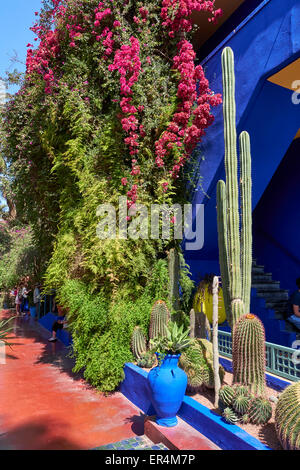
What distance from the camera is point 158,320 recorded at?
5438 mm

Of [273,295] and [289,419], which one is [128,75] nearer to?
[273,295]

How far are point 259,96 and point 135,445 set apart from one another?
17.3 feet

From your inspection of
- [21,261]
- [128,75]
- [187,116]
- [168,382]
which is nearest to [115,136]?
[128,75]

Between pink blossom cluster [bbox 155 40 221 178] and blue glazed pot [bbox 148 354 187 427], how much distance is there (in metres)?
3.46

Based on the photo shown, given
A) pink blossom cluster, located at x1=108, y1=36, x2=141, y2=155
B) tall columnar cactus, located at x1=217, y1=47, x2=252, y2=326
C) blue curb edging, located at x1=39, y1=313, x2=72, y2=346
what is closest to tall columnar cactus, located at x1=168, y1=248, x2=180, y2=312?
tall columnar cactus, located at x1=217, y1=47, x2=252, y2=326

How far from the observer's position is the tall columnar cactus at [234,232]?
13.9 ft

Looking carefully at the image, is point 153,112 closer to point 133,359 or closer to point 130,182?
point 130,182

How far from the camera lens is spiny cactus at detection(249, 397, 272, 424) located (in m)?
3.45

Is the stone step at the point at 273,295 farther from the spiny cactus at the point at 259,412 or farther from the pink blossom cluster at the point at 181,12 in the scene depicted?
the pink blossom cluster at the point at 181,12

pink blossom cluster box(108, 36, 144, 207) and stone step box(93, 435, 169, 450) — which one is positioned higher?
pink blossom cluster box(108, 36, 144, 207)

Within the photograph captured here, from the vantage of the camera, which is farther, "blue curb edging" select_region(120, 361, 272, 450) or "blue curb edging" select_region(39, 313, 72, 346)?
"blue curb edging" select_region(39, 313, 72, 346)

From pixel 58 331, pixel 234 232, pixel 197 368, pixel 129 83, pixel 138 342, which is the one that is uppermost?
pixel 129 83

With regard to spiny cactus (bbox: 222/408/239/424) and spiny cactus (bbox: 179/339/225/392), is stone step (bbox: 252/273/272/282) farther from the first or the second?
spiny cactus (bbox: 222/408/239/424)

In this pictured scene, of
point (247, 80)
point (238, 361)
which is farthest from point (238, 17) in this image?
point (238, 361)
